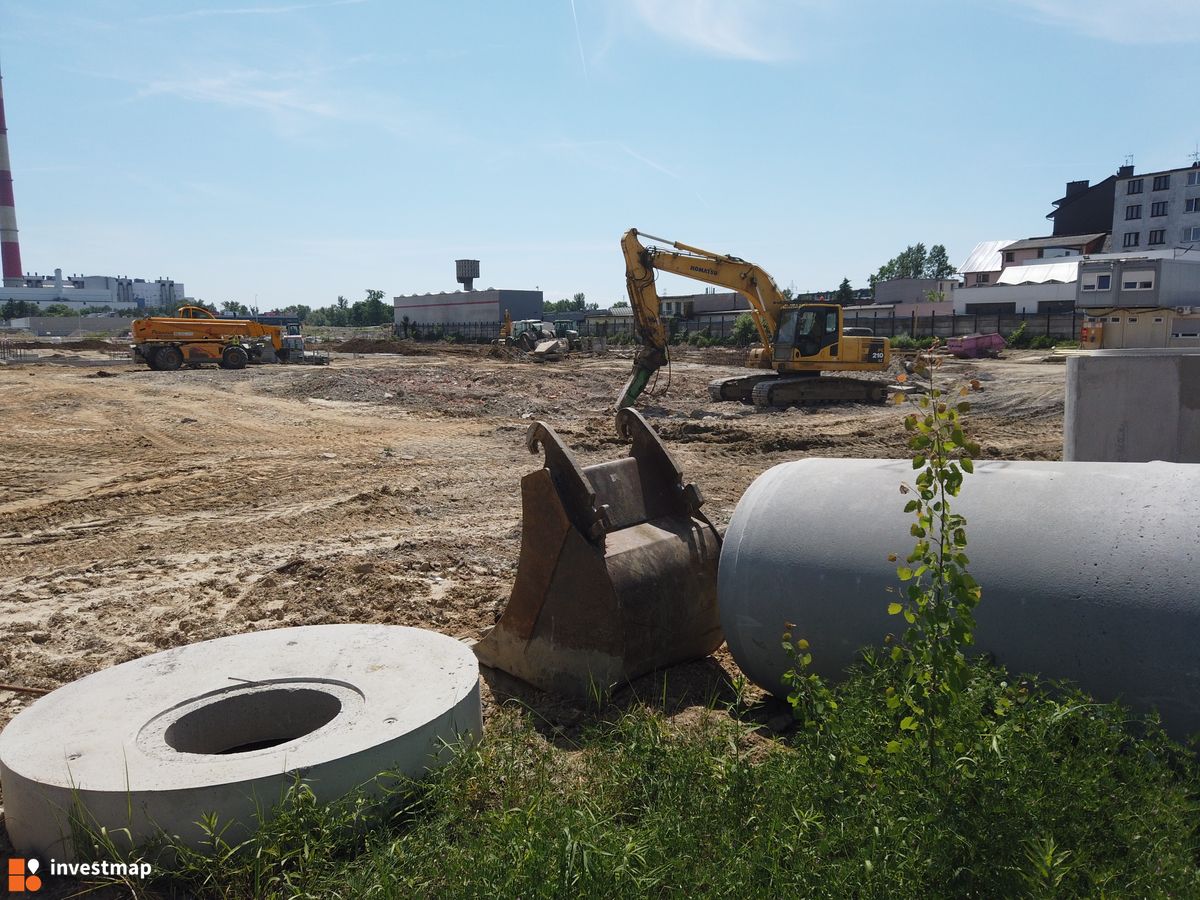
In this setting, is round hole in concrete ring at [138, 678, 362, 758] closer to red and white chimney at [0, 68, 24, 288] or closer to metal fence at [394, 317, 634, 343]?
metal fence at [394, 317, 634, 343]

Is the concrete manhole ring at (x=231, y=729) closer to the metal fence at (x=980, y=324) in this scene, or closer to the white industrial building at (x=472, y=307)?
the metal fence at (x=980, y=324)

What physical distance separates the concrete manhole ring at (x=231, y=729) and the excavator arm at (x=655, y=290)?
13391mm

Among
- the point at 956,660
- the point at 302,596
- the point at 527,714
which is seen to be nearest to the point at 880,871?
the point at 956,660

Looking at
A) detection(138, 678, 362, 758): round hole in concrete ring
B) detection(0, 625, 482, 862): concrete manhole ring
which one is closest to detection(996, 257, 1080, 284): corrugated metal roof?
detection(0, 625, 482, 862): concrete manhole ring

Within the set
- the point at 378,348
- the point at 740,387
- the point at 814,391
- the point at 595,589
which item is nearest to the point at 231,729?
the point at 595,589

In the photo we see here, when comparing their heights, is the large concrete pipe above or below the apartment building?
below

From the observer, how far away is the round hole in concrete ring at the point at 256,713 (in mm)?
3879

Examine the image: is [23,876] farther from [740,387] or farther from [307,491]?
[740,387]

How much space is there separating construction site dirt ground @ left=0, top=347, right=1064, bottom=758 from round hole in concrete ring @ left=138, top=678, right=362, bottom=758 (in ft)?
3.34

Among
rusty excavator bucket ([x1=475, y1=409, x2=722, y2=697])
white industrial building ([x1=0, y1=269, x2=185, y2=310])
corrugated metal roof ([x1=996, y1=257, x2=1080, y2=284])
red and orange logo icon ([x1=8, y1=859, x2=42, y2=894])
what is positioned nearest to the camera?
red and orange logo icon ([x1=8, y1=859, x2=42, y2=894])

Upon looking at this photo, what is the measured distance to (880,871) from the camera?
2570mm

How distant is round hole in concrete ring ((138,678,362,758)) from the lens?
3.88m

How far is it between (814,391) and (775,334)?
159cm

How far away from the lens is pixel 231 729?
4027mm
